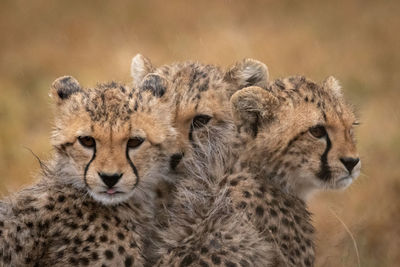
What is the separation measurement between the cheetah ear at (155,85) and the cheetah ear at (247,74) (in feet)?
2.43

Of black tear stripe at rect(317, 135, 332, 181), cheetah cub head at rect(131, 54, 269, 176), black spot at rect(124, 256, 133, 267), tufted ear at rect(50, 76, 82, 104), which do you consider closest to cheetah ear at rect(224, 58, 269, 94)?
cheetah cub head at rect(131, 54, 269, 176)

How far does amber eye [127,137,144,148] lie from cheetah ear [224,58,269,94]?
Result: 1.15 meters

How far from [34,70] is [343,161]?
678 cm

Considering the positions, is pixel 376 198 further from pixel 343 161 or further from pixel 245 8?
pixel 245 8

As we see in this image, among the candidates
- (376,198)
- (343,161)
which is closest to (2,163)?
(376,198)

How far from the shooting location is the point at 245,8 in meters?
11.0

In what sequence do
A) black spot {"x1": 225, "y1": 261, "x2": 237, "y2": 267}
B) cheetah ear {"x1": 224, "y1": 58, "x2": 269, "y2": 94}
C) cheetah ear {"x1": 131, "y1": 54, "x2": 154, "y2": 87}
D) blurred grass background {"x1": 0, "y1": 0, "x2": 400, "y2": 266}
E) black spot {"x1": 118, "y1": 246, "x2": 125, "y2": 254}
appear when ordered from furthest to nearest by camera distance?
blurred grass background {"x1": 0, "y1": 0, "x2": 400, "y2": 266}
cheetah ear {"x1": 131, "y1": 54, "x2": 154, "y2": 87}
cheetah ear {"x1": 224, "y1": 58, "x2": 269, "y2": 94}
black spot {"x1": 118, "y1": 246, "x2": 125, "y2": 254}
black spot {"x1": 225, "y1": 261, "x2": 237, "y2": 267}

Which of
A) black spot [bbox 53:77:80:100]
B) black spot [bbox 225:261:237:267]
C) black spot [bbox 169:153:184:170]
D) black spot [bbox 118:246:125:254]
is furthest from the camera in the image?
black spot [bbox 53:77:80:100]

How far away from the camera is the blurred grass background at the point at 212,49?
273 inches

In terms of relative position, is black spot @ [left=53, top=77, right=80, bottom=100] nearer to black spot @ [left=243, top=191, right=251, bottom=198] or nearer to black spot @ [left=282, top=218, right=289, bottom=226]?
black spot @ [left=243, top=191, right=251, bottom=198]

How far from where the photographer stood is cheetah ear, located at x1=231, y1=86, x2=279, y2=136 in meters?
3.46

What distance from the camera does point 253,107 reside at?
11.4ft

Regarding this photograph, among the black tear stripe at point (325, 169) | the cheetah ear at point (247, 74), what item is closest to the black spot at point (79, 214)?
the black tear stripe at point (325, 169)

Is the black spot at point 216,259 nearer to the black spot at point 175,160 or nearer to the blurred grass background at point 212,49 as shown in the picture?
the black spot at point 175,160
